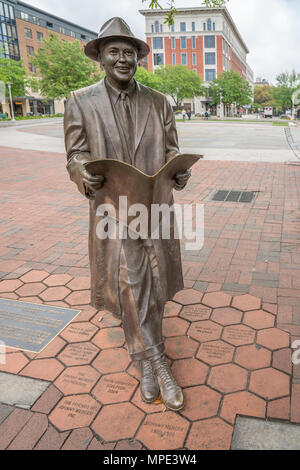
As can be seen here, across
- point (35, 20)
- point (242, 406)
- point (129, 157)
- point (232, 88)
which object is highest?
point (35, 20)

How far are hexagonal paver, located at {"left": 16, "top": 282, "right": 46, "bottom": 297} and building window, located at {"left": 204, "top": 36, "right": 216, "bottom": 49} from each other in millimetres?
70647

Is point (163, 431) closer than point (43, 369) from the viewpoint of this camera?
Yes

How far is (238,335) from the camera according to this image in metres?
3.07

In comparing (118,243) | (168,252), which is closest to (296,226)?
(168,252)

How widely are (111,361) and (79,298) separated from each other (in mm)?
1033

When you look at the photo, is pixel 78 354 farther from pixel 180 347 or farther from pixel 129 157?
pixel 129 157

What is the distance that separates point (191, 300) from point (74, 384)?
1.46 m

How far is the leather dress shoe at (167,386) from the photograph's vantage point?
91.2 inches

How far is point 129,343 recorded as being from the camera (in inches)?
98.4

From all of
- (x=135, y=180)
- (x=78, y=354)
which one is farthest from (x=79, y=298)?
(x=135, y=180)

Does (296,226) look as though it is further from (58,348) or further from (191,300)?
(58,348)

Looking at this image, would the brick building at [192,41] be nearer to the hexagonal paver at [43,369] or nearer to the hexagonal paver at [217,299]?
the hexagonal paver at [217,299]

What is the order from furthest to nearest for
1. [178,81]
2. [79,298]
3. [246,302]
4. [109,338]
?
[178,81]
[79,298]
[246,302]
[109,338]

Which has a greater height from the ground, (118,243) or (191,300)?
(118,243)
